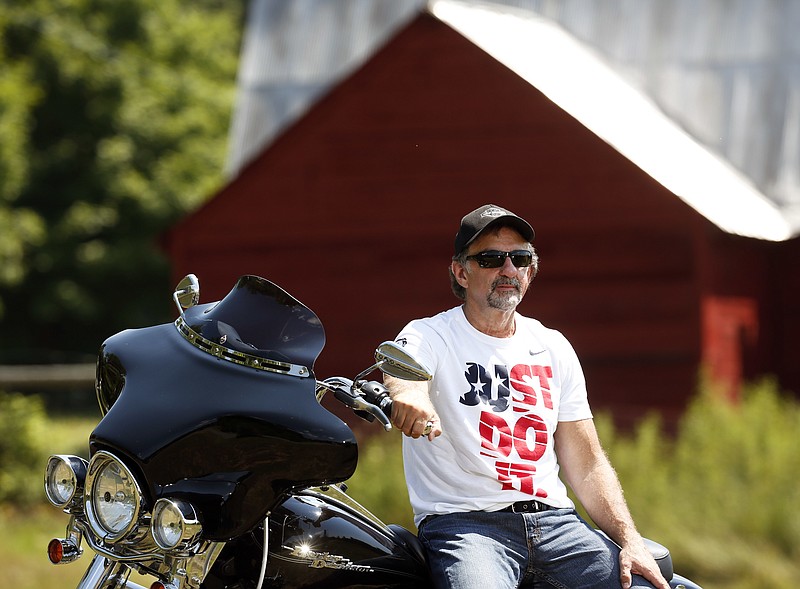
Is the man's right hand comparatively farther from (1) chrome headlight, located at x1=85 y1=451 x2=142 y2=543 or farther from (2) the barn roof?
(2) the barn roof

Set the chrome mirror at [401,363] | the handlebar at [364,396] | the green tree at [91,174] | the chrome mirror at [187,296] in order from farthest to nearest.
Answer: the green tree at [91,174], the chrome mirror at [187,296], the handlebar at [364,396], the chrome mirror at [401,363]

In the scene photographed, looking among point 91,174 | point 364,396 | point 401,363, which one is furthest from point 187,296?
point 91,174

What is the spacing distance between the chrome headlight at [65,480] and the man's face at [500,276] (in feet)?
4.26

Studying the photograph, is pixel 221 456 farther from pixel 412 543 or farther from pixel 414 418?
pixel 412 543

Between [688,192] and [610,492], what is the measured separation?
468 inches

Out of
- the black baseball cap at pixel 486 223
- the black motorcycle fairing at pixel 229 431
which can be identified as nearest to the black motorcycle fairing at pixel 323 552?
the black motorcycle fairing at pixel 229 431

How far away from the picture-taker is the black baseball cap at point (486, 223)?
13.0ft

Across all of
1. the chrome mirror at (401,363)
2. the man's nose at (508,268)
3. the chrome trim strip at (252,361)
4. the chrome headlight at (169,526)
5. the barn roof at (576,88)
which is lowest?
the chrome headlight at (169,526)

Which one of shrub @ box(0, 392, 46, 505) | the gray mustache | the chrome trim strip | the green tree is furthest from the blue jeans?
the green tree

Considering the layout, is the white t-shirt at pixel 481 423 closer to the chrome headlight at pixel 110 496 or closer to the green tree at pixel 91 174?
the chrome headlight at pixel 110 496

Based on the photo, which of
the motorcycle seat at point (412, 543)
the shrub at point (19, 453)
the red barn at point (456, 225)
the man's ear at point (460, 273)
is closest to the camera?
the motorcycle seat at point (412, 543)

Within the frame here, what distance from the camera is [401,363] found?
3213mm

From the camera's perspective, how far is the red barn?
51.6ft

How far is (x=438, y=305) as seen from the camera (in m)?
16.9
